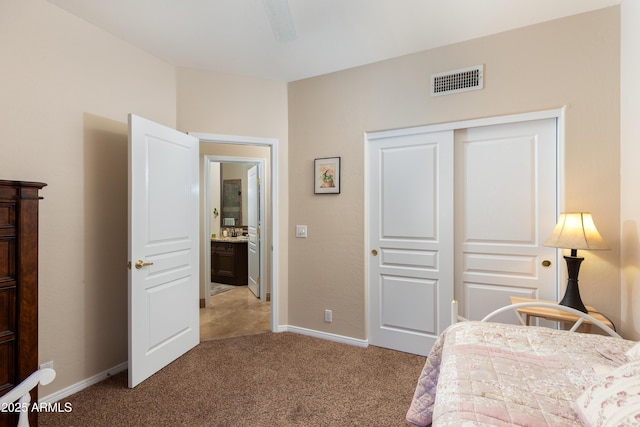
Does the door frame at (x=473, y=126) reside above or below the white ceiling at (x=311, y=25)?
below

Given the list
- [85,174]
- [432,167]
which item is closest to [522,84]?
[432,167]

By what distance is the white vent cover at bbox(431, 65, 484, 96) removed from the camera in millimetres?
2533

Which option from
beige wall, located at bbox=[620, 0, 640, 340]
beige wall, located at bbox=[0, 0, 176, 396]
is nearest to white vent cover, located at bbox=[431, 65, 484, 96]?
beige wall, located at bbox=[620, 0, 640, 340]

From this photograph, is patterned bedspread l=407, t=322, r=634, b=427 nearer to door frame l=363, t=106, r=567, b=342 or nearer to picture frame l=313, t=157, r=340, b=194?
door frame l=363, t=106, r=567, b=342

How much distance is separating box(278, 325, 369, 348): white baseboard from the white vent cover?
2.33m

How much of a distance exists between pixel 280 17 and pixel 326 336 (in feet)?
8.92

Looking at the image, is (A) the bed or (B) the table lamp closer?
(A) the bed

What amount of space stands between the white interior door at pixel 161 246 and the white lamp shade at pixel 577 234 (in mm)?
2791

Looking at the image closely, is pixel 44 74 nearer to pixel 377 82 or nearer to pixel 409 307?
pixel 377 82

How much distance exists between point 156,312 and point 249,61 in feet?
7.54

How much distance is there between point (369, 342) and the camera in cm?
305

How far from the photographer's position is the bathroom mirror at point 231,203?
6.25m

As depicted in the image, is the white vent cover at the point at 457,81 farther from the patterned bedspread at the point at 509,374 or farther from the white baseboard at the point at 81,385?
the white baseboard at the point at 81,385

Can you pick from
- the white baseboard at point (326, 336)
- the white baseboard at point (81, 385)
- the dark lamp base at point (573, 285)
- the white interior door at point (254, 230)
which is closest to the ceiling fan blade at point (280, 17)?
the dark lamp base at point (573, 285)
